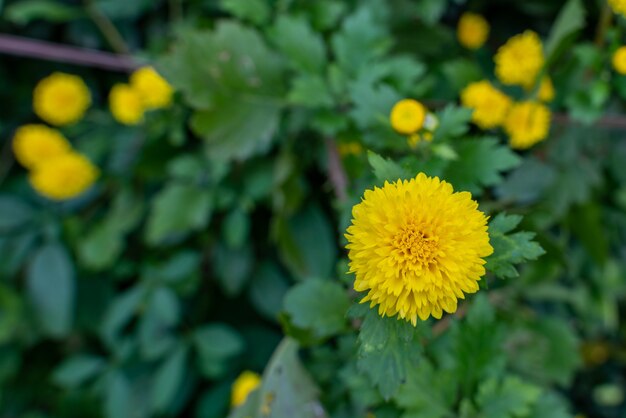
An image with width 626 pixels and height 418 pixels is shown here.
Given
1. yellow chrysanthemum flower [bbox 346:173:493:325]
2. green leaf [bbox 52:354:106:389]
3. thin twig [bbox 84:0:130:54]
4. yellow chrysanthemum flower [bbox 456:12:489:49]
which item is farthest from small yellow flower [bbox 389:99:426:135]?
green leaf [bbox 52:354:106:389]

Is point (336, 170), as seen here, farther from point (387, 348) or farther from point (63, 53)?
point (63, 53)

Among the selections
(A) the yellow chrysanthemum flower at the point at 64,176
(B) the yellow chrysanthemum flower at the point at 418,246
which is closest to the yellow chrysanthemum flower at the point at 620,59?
(B) the yellow chrysanthemum flower at the point at 418,246

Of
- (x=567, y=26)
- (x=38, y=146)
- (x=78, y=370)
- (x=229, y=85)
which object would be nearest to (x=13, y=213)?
(x=38, y=146)

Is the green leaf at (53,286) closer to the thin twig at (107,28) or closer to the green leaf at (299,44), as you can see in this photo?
the thin twig at (107,28)

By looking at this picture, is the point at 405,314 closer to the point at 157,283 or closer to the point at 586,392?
the point at 157,283

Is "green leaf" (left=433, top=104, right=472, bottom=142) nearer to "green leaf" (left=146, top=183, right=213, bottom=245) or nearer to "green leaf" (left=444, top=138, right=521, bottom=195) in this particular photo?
"green leaf" (left=444, top=138, right=521, bottom=195)

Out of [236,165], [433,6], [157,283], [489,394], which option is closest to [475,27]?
[433,6]

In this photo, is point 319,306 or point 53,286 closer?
point 319,306
